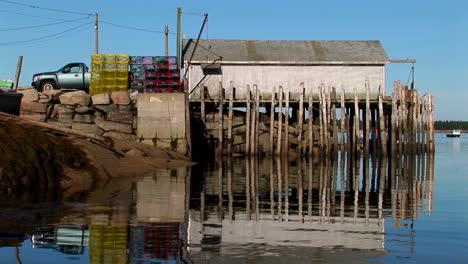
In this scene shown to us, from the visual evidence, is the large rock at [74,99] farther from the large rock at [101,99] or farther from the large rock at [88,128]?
the large rock at [88,128]

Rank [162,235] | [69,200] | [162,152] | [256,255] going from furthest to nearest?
[162,152]
[69,200]
[162,235]
[256,255]

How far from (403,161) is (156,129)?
1372cm

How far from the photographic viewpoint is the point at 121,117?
3195 centimetres

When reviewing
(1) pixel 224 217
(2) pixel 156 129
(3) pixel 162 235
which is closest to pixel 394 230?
(1) pixel 224 217

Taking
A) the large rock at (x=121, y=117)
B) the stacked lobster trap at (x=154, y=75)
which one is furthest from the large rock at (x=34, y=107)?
the stacked lobster trap at (x=154, y=75)

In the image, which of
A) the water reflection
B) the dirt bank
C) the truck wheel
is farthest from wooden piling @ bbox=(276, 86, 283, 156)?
the truck wheel

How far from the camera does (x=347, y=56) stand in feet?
129

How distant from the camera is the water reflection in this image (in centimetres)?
982

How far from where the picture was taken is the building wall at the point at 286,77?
38156 millimetres

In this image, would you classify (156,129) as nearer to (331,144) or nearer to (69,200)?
(331,144)

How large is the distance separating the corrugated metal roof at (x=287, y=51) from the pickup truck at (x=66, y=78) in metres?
6.40

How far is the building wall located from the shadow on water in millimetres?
16865

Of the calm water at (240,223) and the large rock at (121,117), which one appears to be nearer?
the calm water at (240,223)

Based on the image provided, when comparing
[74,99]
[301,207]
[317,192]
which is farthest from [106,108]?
[301,207]
